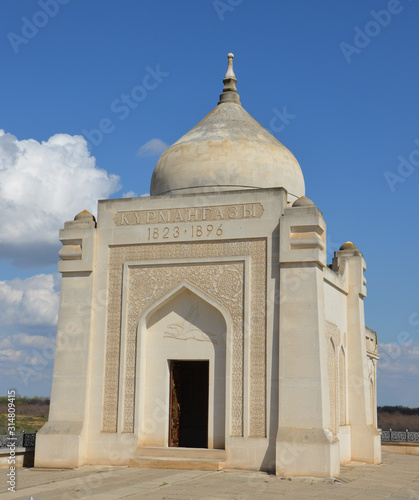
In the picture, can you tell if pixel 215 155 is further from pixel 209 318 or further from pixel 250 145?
pixel 209 318

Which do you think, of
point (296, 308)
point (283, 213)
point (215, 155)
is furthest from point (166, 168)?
point (296, 308)

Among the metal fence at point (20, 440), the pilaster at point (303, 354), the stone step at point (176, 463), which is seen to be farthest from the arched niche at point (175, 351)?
the metal fence at point (20, 440)

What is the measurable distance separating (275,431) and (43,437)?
4571 mm

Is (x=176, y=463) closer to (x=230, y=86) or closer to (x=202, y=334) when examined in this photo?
(x=202, y=334)

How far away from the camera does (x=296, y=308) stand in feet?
43.1

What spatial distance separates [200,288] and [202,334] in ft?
3.11

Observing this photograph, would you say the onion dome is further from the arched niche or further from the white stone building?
the arched niche

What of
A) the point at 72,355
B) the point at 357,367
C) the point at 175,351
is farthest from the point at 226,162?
the point at 357,367

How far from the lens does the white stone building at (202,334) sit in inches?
508

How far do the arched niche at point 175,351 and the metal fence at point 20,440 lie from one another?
8.76ft

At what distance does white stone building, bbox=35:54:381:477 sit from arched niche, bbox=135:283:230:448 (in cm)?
2

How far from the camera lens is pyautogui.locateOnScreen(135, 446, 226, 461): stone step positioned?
42.9 ft

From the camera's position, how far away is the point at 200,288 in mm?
13875

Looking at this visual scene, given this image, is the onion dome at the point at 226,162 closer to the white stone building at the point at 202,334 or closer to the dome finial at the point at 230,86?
the dome finial at the point at 230,86
